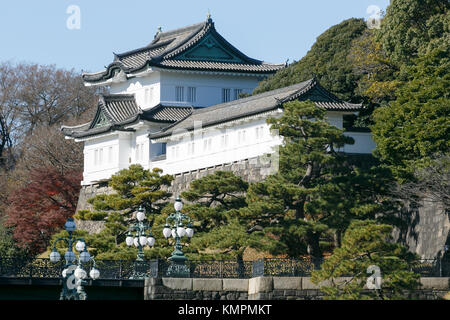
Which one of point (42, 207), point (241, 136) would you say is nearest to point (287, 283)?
point (241, 136)

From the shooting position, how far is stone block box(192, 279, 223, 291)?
4181 cm

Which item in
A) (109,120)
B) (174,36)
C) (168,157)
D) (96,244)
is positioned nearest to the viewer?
(96,244)

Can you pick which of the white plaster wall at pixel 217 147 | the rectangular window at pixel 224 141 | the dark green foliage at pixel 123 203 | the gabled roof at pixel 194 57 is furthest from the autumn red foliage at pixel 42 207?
the rectangular window at pixel 224 141

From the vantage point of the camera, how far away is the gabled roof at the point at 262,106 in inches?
2119

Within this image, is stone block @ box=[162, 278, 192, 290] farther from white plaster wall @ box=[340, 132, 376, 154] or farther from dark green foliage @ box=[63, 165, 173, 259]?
white plaster wall @ box=[340, 132, 376, 154]

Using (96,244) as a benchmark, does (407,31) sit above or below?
above

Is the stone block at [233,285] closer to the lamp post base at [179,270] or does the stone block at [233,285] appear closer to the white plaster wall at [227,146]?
the lamp post base at [179,270]

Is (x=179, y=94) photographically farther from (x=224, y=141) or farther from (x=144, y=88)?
(x=224, y=141)

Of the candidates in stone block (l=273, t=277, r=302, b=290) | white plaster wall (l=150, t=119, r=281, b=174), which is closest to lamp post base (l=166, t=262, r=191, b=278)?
stone block (l=273, t=277, r=302, b=290)

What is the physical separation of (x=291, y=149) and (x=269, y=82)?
19.3m

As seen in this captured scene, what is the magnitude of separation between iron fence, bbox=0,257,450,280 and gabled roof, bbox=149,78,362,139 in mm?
12088
